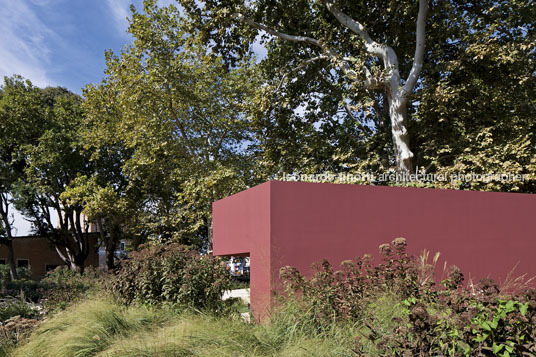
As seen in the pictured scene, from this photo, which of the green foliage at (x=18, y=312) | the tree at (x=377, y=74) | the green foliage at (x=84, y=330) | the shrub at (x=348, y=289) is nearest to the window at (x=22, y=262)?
the tree at (x=377, y=74)

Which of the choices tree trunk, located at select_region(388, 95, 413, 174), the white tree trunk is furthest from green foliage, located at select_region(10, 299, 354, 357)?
the white tree trunk

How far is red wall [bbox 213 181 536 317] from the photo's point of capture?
245 inches

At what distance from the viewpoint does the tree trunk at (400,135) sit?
11766 mm

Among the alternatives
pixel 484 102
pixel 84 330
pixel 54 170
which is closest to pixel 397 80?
pixel 484 102

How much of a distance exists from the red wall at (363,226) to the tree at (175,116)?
301 inches

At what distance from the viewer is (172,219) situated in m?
17.9

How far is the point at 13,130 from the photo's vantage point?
2061 centimetres

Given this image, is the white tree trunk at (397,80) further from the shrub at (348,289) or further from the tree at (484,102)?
the shrub at (348,289)

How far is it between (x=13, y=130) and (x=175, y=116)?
9824 mm

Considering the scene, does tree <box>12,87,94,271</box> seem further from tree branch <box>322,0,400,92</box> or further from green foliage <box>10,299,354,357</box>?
green foliage <box>10,299,354,357</box>

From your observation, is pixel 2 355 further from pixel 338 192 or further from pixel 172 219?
pixel 172 219

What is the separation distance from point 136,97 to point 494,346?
1492 centimetres

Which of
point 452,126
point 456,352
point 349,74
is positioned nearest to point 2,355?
point 456,352

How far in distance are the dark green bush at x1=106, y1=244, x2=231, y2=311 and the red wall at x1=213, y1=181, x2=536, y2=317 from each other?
2.32 ft
